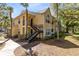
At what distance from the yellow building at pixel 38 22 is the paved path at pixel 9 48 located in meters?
0.14

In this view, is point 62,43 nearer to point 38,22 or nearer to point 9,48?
point 38,22

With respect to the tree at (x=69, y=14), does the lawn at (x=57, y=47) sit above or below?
below

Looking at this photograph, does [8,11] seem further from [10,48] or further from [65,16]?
[65,16]

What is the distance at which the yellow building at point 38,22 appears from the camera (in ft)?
12.3

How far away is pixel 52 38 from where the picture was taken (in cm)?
378

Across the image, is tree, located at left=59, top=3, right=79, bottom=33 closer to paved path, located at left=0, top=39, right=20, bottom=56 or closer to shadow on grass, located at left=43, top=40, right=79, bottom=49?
shadow on grass, located at left=43, top=40, right=79, bottom=49

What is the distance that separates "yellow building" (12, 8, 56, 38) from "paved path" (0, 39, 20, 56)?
136 millimetres

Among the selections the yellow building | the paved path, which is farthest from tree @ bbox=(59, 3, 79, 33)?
the paved path

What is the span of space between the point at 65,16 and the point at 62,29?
18 cm

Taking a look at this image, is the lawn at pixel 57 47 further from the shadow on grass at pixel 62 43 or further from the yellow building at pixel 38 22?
the yellow building at pixel 38 22

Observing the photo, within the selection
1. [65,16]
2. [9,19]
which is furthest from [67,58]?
[9,19]

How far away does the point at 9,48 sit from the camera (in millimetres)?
3727

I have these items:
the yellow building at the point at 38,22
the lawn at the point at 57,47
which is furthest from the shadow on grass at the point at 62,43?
the yellow building at the point at 38,22

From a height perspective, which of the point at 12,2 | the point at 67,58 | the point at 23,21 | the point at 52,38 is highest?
the point at 12,2
